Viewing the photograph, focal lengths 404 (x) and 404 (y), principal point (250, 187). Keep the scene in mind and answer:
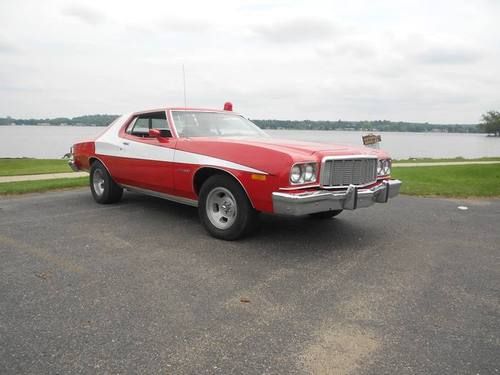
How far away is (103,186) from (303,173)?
13.4ft

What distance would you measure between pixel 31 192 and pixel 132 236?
15.8 feet

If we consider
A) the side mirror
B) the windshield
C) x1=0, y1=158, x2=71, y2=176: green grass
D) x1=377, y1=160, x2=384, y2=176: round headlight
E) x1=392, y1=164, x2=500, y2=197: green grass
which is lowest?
x1=0, y1=158, x2=71, y2=176: green grass

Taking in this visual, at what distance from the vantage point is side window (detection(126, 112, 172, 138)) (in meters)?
5.70

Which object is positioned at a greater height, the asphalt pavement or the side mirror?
the side mirror

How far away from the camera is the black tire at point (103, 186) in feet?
22.1

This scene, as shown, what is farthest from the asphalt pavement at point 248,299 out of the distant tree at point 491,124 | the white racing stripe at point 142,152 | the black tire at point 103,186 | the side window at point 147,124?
the distant tree at point 491,124

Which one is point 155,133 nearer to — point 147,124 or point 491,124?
point 147,124

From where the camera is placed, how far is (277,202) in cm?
415

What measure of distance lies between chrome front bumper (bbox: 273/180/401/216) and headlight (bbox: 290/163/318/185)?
135mm

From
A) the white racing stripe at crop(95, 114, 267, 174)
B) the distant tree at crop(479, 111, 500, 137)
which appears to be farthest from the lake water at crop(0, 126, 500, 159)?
the distant tree at crop(479, 111, 500, 137)

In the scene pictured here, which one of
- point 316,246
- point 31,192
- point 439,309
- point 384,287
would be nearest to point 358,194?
point 316,246

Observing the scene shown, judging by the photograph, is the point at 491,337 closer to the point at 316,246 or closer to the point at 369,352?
the point at 369,352

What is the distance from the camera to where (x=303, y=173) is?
4238mm

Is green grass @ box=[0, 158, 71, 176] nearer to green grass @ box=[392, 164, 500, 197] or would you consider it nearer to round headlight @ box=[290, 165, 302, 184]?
green grass @ box=[392, 164, 500, 197]
